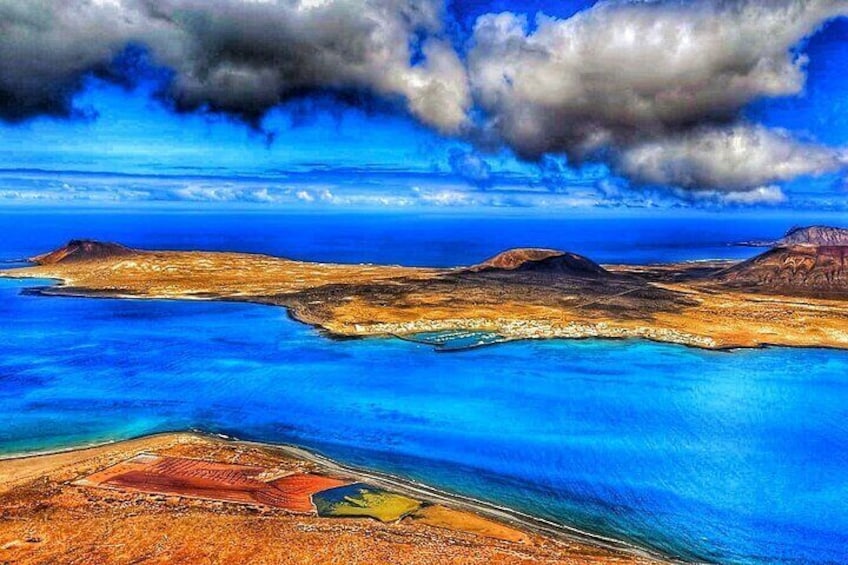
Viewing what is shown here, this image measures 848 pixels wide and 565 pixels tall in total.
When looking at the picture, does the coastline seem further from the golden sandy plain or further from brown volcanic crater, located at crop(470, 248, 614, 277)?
brown volcanic crater, located at crop(470, 248, 614, 277)

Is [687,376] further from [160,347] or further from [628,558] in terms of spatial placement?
[160,347]

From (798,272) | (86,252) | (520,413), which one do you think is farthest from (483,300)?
(86,252)

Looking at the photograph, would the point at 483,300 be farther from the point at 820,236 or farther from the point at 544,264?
the point at 820,236

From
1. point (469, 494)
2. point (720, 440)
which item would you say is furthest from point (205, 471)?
point (720, 440)

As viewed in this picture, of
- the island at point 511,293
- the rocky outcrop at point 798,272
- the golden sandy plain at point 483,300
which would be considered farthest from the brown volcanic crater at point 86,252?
the rocky outcrop at point 798,272

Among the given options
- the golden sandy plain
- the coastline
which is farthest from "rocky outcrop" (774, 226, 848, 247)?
the coastline
